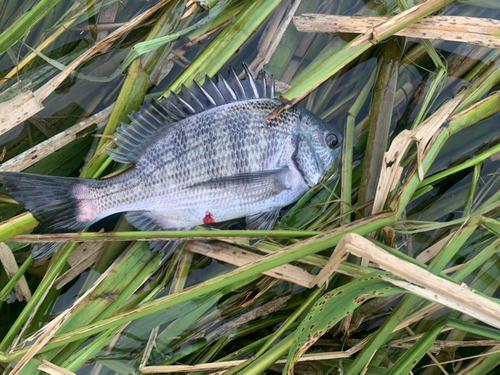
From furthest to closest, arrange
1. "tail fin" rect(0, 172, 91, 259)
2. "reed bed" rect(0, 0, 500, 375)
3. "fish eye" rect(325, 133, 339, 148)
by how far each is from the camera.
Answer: "fish eye" rect(325, 133, 339, 148)
"reed bed" rect(0, 0, 500, 375)
"tail fin" rect(0, 172, 91, 259)

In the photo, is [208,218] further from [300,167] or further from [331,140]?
[331,140]

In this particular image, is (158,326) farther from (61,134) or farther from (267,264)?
(61,134)

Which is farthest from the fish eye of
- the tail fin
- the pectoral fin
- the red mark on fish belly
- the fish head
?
the tail fin

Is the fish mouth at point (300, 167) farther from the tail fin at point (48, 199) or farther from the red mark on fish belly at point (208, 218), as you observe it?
the tail fin at point (48, 199)

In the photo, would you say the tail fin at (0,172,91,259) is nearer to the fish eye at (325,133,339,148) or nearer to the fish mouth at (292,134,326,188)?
the fish mouth at (292,134,326,188)

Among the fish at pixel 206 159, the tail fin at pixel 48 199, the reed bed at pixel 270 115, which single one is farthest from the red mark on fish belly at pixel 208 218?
the tail fin at pixel 48 199

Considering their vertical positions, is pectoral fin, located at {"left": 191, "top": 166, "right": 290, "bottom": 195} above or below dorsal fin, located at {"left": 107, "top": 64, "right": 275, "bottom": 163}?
below

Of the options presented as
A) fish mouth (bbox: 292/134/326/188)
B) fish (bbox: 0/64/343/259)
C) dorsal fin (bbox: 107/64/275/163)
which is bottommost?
fish mouth (bbox: 292/134/326/188)
